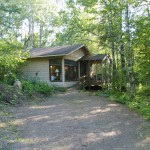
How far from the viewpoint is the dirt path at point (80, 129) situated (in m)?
5.79

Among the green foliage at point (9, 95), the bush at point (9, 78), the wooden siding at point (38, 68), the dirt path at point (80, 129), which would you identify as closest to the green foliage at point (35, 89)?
the green foliage at point (9, 95)

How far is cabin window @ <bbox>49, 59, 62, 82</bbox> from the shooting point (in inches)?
730

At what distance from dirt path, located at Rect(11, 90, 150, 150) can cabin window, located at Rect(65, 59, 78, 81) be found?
8.48m

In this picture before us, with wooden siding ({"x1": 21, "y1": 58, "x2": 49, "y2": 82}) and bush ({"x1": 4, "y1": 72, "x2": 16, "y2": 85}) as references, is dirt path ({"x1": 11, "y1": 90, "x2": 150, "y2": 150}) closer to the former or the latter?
bush ({"x1": 4, "y1": 72, "x2": 16, "y2": 85})

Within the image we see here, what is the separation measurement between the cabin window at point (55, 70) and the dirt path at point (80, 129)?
25.9 feet

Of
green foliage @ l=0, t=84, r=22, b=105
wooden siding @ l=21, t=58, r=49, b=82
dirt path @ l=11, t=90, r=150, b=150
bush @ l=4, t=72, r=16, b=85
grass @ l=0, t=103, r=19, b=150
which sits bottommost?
dirt path @ l=11, t=90, r=150, b=150

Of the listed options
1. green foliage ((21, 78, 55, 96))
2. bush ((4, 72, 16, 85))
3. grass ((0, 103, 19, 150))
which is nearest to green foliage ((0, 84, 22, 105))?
green foliage ((21, 78, 55, 96))

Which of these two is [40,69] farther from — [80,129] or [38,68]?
[80,129]

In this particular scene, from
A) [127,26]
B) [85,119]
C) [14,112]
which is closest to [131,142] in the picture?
[85,119]

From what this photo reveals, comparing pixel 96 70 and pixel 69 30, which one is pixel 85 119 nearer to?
pixel 69 30

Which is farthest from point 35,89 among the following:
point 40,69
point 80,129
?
point 80,129

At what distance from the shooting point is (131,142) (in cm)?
605

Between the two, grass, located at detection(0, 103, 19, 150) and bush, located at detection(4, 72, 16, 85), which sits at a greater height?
bush, located at detection(4, 72, 16, 85)

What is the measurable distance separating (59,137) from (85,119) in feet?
7.91
